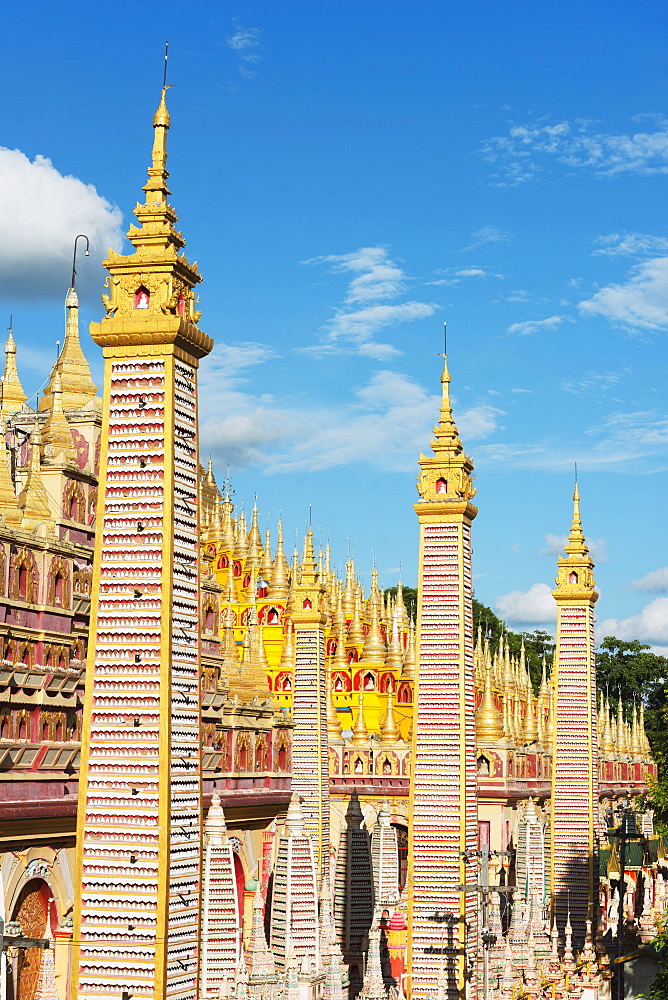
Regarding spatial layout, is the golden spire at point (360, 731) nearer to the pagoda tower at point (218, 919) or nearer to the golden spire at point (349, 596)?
the golden spire at point (349, 596)

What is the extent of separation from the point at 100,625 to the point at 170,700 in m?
1.24

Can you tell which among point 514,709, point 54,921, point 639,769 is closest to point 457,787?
point 54,921

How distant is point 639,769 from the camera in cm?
7331

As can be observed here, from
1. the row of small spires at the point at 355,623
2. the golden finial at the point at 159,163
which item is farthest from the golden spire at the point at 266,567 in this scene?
the golden finial at the point at 159,163

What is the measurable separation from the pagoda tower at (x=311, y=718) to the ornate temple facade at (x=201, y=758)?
0.06 metres

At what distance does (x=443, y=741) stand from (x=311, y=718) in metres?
6.82

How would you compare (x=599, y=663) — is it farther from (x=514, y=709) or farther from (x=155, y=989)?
(x=155, y=989)

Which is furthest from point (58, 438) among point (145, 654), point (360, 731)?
point (360, 731)

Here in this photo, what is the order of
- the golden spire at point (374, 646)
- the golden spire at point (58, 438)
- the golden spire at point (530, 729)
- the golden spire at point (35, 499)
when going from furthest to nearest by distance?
the golden spire at point (530, 729) → the golden spire at point (374, 646) → the golden spire at point (58, 438) → the golden spire at point (35, 499)

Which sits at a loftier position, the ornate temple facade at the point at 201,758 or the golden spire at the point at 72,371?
the golden spire at the point at 72,371

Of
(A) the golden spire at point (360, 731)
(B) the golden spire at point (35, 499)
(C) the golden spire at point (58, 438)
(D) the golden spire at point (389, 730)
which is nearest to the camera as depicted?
(B) the golden spire at point (35, 499)

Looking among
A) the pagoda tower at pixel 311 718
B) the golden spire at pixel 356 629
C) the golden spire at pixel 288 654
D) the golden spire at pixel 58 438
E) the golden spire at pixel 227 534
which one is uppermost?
the golden spire at pixel 227 534

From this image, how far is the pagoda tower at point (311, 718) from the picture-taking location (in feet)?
96.9

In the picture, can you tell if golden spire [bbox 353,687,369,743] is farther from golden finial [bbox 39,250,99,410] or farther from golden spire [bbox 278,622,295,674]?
golden finial [bbox 39,250,99,410]
